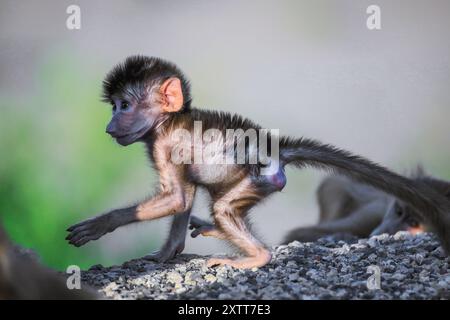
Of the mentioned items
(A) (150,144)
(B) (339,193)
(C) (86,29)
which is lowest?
(B) (339,193)

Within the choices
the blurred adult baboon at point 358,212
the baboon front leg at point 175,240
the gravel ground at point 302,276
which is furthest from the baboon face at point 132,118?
the blurred adult baboon at point 358,212

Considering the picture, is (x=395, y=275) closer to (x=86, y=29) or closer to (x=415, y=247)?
(x=415, y=247)

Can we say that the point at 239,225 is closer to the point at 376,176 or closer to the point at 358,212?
the point at 376,176

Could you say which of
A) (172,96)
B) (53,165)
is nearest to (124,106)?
(172,96)

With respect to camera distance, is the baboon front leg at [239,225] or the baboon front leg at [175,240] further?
the baboon front leg at [175,240]

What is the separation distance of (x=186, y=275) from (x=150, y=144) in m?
0.76

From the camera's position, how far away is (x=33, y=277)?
278 cm

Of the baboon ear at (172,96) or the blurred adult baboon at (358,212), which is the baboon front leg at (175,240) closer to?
the baboon ear at (172,96)

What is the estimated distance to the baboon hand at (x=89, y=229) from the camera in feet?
11.0

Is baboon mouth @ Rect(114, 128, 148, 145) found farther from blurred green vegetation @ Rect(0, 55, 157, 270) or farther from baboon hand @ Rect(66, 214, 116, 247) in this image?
blurred green vegetation @ Rect(0, 55, 157, 270)

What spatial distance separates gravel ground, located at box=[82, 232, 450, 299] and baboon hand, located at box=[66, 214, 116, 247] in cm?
19

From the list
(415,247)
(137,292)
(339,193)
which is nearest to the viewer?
(137,292)

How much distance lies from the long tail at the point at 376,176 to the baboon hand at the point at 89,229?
0.85 meters

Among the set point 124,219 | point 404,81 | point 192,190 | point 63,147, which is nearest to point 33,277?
point 124,219
